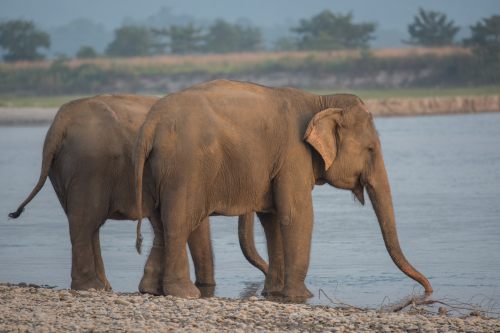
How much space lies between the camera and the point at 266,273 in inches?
520

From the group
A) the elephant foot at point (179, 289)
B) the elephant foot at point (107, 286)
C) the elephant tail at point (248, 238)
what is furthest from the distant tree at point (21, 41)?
the elephant foot at point (179, 289)

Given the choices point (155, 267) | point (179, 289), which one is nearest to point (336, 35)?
point (155, 267)

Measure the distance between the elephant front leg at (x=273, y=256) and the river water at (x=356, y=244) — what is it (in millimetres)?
302

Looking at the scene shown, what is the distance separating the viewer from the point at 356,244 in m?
16.3

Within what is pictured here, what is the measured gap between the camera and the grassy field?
52.3m

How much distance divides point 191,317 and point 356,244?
261 inches

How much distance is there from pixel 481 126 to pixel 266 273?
30544mm

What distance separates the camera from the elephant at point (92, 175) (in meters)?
12.0

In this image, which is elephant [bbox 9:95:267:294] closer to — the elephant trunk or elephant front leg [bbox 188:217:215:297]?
elephant front leg [bbox 188:217:215:297]

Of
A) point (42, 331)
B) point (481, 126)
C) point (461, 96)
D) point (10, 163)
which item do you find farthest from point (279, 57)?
point (42, 331)

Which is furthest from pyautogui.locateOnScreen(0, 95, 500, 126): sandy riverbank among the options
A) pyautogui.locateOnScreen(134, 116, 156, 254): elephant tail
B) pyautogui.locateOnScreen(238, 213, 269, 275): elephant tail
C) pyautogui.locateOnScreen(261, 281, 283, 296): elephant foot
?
pyautogui.locateOnScreen(134, 116, 156, 254): elephant tail

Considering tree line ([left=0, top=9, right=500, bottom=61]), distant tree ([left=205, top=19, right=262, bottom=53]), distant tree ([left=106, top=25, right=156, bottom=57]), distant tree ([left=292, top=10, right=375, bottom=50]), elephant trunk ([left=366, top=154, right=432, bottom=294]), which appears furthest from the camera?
distant tree ([left=205, top=19, right=262, bottom=53])

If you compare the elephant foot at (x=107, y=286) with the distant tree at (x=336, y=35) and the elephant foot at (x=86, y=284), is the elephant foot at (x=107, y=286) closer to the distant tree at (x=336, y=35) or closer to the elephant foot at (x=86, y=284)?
the elephant foot at (x=86, y=284)

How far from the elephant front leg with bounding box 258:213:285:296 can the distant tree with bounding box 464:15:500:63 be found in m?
52.5
